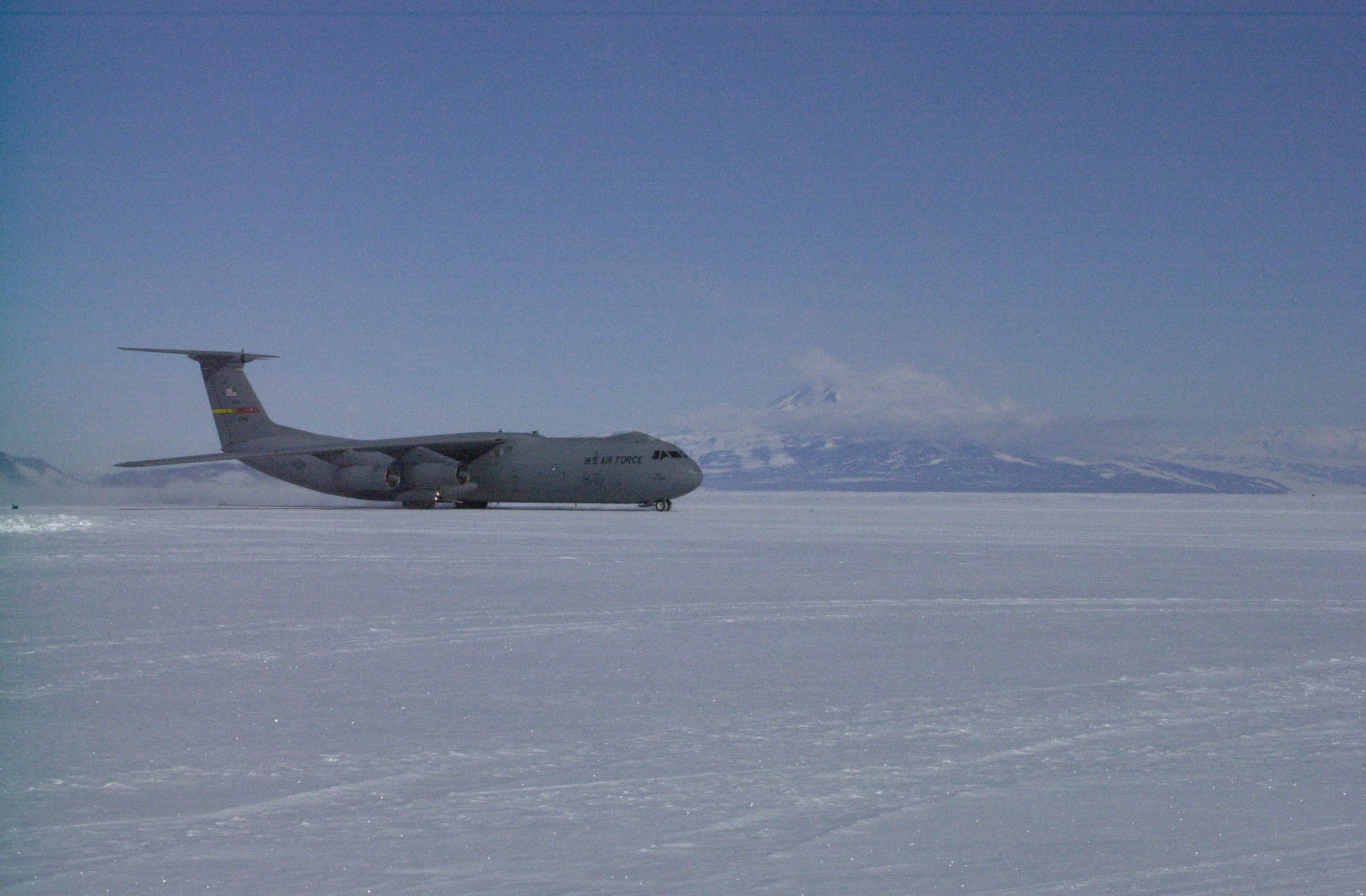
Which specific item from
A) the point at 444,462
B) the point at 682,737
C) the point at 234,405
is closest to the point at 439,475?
the point at 444,462

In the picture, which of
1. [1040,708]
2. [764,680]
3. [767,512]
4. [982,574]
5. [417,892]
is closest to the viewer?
[417,892]

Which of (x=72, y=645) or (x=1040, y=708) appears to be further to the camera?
(x=72, y=645)

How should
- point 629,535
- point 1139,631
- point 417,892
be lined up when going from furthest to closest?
point 629,535 → point 1139,631 → point 417,892

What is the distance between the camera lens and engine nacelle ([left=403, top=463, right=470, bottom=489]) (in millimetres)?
50312

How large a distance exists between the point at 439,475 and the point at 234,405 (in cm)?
1034

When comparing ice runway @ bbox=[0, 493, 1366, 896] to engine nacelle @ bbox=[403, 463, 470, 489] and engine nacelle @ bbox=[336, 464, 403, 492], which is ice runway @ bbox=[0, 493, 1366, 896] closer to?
engine nacelle @ bbox=[403, 463, 470, 489]

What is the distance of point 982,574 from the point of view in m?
18.8

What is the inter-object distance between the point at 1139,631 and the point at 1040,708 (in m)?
4.53

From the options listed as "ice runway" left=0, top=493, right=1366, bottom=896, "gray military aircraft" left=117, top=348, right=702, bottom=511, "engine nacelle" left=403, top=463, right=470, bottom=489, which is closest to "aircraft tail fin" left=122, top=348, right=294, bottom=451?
"gray military aircraft" left=117, top=348, right=702, bottom=511

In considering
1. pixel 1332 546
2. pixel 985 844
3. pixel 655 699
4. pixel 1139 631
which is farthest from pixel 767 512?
pixel 985 844

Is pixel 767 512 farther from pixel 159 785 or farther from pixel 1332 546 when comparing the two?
pixel 159 785

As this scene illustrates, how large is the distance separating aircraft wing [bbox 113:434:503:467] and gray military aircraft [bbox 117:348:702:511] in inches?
1.8

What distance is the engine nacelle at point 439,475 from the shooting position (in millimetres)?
50312

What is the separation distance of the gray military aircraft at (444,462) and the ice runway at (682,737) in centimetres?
2981
